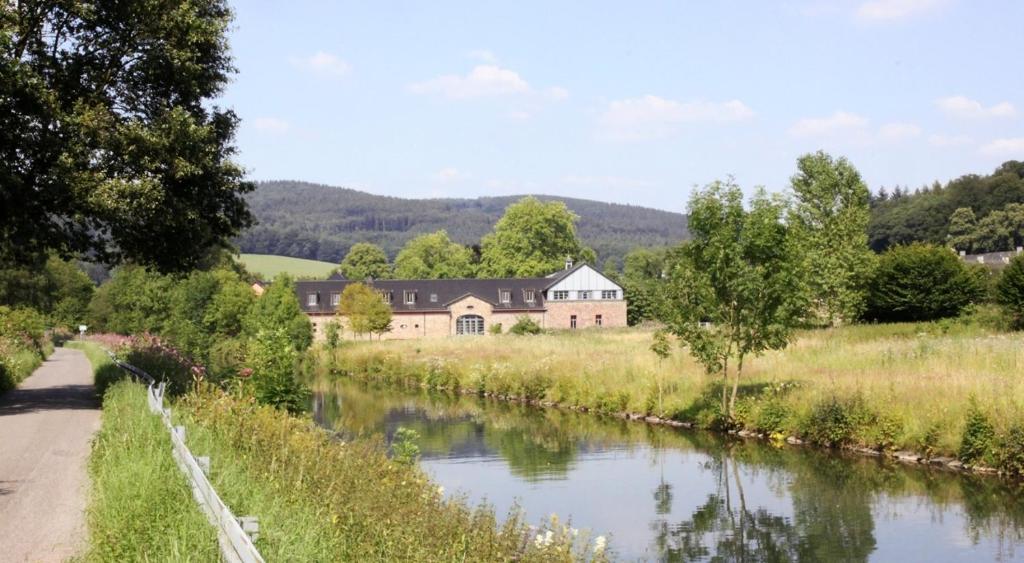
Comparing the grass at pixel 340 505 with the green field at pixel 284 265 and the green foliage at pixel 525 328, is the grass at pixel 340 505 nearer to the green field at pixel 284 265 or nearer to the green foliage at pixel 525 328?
the green foliage at pixel 525 328

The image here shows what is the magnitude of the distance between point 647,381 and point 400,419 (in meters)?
8.06

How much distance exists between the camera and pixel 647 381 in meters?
32.5

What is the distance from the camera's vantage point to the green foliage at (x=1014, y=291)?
44875mm

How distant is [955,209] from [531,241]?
5124 cm

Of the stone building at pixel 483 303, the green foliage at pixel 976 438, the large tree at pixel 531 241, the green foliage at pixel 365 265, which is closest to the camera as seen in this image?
the green foliage at pixel 976 438

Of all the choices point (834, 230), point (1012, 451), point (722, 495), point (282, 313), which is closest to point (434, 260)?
point (282, 313)

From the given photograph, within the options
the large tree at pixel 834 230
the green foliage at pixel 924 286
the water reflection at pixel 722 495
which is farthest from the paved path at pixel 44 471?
the green foliage at pixel 924 286

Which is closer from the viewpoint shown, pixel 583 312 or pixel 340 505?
pixel 340 505

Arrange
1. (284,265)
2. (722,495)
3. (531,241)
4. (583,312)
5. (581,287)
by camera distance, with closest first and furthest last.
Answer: (722,495) → (583,312) → (581,287) → (531,241) → (284,265)

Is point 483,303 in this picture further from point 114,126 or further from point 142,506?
point 142,506

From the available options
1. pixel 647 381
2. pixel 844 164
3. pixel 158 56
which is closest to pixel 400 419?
pixel 647 381

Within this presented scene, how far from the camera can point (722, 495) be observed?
20.1m

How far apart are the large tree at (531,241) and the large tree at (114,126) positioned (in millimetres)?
92411

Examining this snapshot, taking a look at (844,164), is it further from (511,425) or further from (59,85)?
(59,85)
